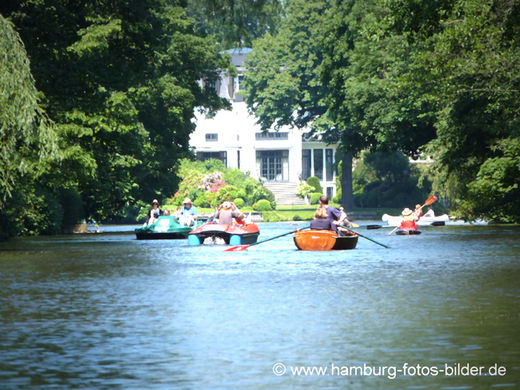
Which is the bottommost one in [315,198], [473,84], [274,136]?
[315,198]

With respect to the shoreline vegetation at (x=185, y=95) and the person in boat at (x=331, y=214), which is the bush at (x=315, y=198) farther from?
the person in boat at (x=331, y=214)

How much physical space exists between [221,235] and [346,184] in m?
55.3

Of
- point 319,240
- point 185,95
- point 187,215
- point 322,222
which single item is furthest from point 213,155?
point 319,240

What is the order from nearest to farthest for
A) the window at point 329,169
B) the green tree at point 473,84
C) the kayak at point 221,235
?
the green tree at point 473,84 → the kayak at point 221,235 → the window at point 329,169

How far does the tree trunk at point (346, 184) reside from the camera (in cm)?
9338

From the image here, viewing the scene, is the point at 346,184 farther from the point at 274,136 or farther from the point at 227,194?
the point at 274,136

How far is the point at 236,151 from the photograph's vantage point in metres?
116

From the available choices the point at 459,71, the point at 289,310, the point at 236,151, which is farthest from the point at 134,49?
the point at 236,151

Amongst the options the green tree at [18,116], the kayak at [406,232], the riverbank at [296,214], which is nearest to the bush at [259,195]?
the riverbank at [296,214]

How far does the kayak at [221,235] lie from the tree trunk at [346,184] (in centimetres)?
5379

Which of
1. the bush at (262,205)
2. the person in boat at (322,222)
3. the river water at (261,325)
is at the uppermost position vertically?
the bush at (262,205)

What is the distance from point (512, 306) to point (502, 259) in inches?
479

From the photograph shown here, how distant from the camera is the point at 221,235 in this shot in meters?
39.8

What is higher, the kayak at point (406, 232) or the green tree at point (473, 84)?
the green tree at point (473, 84)
